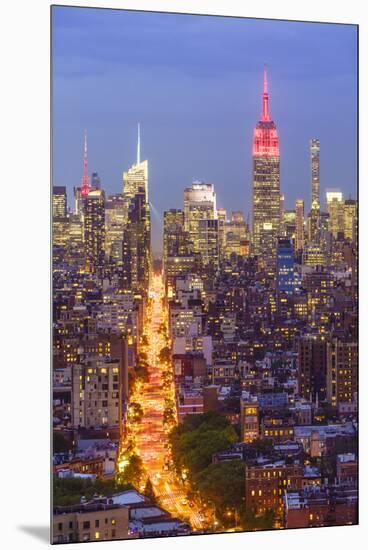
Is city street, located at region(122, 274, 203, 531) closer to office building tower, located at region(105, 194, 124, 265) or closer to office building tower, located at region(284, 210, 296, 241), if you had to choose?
office building tower, located at region(105, 194, 124, 265)

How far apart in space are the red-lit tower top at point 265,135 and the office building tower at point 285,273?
478mm

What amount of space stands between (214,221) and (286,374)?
0.84 m

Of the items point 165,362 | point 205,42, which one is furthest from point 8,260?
point 205,42

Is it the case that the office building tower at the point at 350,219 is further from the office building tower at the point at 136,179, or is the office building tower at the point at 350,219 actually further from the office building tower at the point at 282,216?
the office building tower at the point at 136,179

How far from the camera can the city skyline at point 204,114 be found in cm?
583

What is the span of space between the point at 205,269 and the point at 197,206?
0.32 m

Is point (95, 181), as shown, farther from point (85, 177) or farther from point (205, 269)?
point (205, 269)

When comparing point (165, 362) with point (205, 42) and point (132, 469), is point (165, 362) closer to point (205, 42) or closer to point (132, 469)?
point (132, 469)

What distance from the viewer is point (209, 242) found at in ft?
20.4

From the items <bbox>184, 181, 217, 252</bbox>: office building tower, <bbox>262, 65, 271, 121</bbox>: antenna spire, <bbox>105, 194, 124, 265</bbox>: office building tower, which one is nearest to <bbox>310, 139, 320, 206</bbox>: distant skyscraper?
<bbox>262, 65, 271, 121</bbox>: antenna spire

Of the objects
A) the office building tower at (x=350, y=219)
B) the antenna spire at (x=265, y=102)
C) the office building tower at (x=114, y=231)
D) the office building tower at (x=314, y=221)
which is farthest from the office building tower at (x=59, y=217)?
the office building tower at (x=350, y=219)

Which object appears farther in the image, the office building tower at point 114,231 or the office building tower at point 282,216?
the office building tower at point 282,216

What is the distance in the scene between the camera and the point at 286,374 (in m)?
6.16

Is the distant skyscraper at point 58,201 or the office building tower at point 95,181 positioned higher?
the office building tower at point 95,181
